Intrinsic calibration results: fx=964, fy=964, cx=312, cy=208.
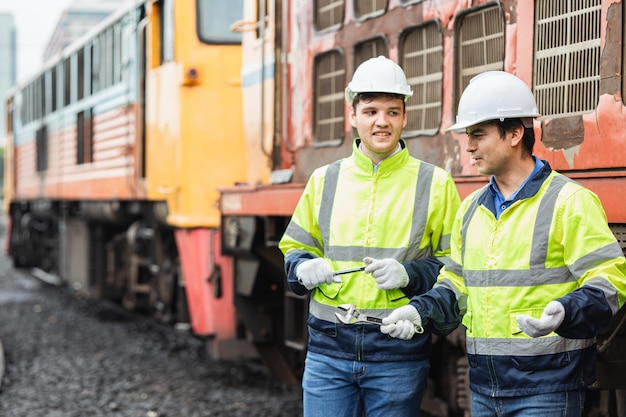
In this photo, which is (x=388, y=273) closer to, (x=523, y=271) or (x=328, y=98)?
(x=523, y=271)

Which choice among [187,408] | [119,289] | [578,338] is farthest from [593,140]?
[119,289]

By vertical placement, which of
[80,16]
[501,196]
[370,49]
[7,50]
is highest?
[7,50]

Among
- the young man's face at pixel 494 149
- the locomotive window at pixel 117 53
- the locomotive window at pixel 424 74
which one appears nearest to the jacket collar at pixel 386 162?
the young man's face at pixel 494 149

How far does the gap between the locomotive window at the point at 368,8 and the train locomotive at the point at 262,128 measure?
11mm

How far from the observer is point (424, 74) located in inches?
186

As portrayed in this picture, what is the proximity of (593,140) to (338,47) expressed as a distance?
2192 mm

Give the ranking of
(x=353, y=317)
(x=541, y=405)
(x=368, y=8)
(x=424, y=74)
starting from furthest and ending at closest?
(x=368, y=8), (x=424, y=74), (x=353, y=317), (x=541, y=405)

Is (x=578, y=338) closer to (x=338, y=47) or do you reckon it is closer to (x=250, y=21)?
(x=338, y=47)

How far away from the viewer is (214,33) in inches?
321

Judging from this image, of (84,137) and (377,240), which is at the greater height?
(84,137)

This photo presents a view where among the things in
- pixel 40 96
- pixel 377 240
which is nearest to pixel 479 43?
pixel 377 240

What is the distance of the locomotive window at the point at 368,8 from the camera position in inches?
197

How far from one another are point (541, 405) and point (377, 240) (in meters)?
0.79

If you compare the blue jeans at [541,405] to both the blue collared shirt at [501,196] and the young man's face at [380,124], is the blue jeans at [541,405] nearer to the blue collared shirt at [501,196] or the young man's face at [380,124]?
the blue collared shirt at [501,196]
